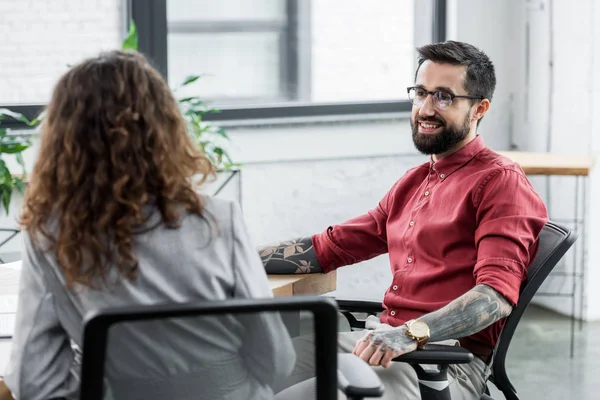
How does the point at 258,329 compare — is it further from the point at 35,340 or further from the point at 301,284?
the point at 301,284

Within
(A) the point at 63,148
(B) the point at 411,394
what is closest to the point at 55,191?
(A) the point at 63,148

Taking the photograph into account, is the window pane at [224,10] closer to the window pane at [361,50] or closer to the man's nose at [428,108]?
the window pane at [361,50]

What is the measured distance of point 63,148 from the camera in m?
1.36

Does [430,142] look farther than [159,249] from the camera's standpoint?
Yes

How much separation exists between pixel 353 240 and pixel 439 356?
62cm

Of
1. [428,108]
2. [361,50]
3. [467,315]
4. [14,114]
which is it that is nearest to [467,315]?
[467,315]

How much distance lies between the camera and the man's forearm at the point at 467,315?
1.90m

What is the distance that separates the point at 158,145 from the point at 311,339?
1.16 ft

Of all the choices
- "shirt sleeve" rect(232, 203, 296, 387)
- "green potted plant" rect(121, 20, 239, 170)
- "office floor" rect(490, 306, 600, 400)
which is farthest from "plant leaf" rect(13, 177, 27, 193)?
"shirt sleeve" rect(232, 203, 296, 387)

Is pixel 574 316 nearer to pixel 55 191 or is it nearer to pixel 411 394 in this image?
pixel 411 394

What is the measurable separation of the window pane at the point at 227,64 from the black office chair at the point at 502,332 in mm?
2209

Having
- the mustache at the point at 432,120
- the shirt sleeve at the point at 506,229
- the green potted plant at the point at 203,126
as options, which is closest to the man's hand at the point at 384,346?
the shirt sleeve at the point at 506,229

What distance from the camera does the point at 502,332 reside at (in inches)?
76.9

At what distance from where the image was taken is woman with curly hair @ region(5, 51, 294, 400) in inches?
51.4
